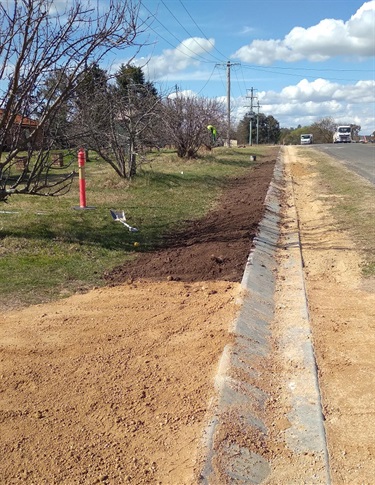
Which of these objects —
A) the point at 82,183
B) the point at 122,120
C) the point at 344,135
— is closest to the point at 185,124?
the point at 122,120

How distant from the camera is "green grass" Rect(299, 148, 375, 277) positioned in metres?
7.86

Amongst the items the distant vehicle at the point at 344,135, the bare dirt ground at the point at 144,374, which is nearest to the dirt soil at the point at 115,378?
the bare dirt ground at the point at 144,374

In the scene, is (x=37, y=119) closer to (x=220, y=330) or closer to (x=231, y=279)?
(x=231, y=279)

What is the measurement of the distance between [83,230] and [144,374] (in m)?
5.69

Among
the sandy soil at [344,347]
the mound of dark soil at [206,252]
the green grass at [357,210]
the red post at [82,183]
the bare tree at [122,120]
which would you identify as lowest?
the sandy soil at [344,347]

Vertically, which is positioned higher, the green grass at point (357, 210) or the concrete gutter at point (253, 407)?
the green grass at point (357, 210)

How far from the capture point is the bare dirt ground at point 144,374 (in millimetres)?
2959

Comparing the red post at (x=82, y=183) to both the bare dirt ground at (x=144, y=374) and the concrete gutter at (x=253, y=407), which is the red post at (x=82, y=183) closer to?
the bare dirt ground at (x=144, y=374)

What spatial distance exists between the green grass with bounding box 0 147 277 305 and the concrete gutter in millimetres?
2271

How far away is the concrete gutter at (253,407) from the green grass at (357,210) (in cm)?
223

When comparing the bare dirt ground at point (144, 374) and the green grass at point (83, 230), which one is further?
the green grass at point (83, 230)

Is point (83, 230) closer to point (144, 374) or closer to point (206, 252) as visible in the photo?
point (206, 252)

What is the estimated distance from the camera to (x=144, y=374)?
12.8 feet

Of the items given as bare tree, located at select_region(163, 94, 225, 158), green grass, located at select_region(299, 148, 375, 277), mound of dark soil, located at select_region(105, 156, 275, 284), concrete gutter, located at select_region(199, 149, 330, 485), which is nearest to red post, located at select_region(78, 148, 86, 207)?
mound of dark soil, located at select_region(105, 156, 275, 284)
